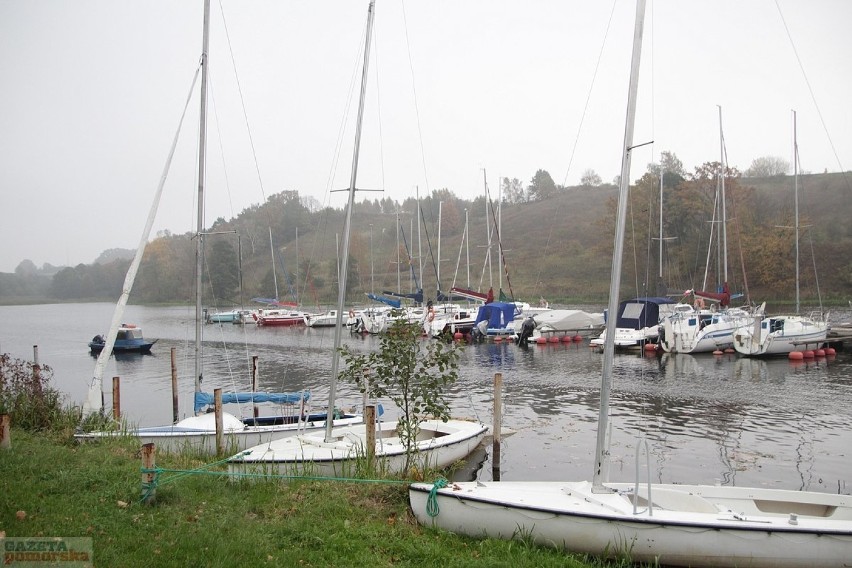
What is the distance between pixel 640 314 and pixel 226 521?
37331mm

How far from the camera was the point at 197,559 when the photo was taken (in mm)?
6711

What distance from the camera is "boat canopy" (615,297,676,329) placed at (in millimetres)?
41812

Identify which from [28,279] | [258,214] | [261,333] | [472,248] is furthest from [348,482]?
[28,279]

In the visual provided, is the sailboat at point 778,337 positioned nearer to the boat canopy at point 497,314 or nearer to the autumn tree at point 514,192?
the boat canopy at point 497,314

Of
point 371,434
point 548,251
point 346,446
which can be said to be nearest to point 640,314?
point 346,446

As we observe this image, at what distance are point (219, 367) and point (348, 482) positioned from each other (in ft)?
94.1

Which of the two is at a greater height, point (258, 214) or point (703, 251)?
point (258, 214)

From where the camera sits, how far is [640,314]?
137 feet

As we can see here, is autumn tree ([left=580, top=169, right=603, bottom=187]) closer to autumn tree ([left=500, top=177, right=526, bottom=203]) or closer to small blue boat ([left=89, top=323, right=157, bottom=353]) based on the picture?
autumn tree ([left=500, top=177, right=526, bottom=203])

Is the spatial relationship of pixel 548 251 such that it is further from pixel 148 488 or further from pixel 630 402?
pixel 148 488

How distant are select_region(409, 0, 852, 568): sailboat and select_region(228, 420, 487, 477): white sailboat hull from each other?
242 centimetres

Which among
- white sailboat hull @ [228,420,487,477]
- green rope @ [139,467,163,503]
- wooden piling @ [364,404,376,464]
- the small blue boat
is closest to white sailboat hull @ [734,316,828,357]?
A: white sailboat hull @ [228,420,487,477]

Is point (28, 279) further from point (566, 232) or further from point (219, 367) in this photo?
point (219, 367)

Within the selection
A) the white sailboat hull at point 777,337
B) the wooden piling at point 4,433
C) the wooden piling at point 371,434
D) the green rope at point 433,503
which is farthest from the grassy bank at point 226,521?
the white sailboat hull at point 777,337
